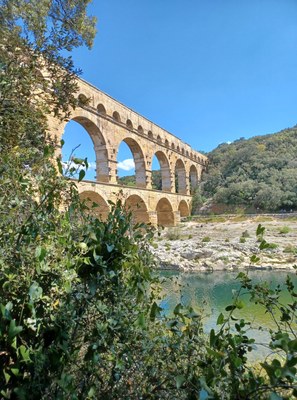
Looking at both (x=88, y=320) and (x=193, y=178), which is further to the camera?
(x=193, y=178)

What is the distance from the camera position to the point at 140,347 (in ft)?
5.06

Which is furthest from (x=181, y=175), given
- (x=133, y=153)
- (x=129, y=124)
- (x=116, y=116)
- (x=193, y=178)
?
(x=116, y=116)

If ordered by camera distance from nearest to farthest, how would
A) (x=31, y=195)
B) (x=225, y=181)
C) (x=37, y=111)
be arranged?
(x=31, y=195), (x=37, y=111), (x=225, y=181)

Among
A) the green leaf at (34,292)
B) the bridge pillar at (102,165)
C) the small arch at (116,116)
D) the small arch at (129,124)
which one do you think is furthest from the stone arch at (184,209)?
the green leaf at (34,292)

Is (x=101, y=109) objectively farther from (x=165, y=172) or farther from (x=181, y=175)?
(x=181, y=175)

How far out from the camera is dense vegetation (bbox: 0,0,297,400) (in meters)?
1.09

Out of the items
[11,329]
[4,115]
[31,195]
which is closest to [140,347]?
[11,329]

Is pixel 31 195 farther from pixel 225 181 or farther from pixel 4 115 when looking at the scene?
pixel 225 181

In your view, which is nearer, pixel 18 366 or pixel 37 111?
pixel 18 366

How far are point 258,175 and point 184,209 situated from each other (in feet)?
27.5

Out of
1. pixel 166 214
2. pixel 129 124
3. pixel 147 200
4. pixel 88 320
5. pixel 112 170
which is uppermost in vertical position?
pixel 129 124

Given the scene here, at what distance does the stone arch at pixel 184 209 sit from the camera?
26.9 m

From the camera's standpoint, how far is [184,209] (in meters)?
28.1

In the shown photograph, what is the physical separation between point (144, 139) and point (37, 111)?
18.2 metres
